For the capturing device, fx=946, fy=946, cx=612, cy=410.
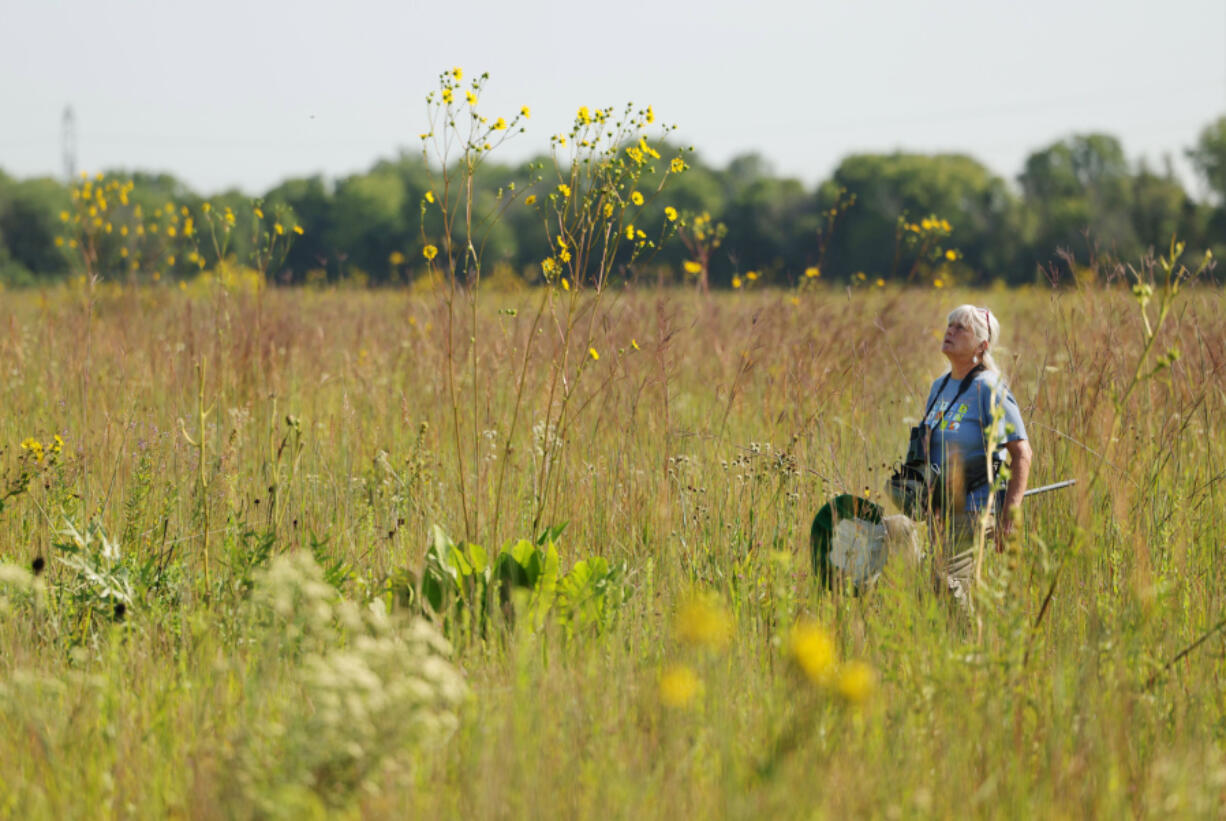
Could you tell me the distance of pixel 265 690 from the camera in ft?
6.33

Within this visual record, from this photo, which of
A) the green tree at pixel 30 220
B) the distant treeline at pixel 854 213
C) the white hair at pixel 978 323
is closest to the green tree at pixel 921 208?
the distant treeline at pixel 854 213

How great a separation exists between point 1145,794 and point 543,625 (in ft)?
4.40

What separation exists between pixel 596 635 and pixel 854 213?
4536 centimetres

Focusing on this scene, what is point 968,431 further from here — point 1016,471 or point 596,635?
point 596,635

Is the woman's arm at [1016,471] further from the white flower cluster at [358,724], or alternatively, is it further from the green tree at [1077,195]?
the green tree at [1077,195]

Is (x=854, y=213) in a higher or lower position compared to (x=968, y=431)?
higher

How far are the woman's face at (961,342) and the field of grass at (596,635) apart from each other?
41 cm

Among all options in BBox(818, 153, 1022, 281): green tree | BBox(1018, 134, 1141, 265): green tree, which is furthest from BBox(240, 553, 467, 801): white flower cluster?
BBox(818, 153, 1022, 281): green tree

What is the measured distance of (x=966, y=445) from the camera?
3.21 m

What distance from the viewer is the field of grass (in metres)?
1.56

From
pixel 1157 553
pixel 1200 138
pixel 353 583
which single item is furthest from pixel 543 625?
pixel 1200 138

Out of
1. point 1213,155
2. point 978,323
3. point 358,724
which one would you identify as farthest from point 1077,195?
point 358,724

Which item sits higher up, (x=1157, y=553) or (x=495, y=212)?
(x=495, y=212)

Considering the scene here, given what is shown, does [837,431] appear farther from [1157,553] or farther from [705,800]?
[705,800]
